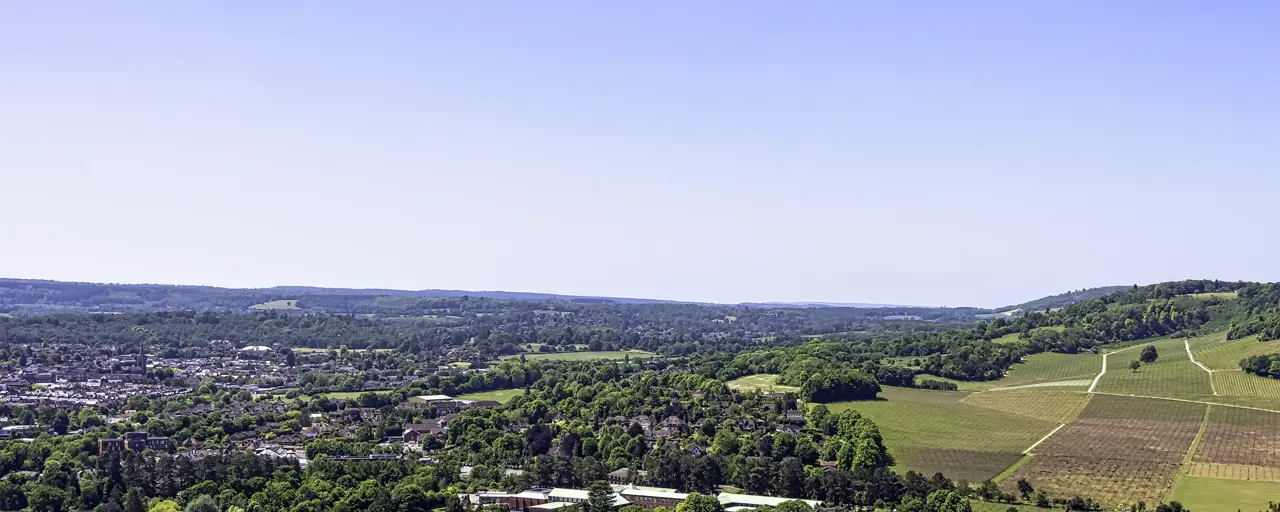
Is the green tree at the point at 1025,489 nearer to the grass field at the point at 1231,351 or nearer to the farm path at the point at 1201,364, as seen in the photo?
the farm path at the point at 1201,364

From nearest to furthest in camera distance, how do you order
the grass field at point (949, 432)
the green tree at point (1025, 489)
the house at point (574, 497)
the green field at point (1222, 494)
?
the green field at point (1222, 494), the green tree at point (1025, 489), the house at point (574, 497), the grass field at point (949, 432)

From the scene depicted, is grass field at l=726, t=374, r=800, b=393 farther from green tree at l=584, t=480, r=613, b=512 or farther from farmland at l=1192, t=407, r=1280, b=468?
green tree at l=584, t=480, r=613, b=512

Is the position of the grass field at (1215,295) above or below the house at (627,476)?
above

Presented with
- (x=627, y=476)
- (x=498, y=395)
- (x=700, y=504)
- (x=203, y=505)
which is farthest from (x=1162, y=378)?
(x=203, y=505)

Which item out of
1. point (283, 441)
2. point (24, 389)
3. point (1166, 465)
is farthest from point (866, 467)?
point (24, 389)

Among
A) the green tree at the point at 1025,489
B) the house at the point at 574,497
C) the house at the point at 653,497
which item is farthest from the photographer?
the house at the point at 653,497

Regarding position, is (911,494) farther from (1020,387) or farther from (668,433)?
(1020,387)

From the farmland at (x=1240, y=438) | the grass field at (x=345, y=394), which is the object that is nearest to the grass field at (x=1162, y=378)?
the farmland at (x=1240, y=438)

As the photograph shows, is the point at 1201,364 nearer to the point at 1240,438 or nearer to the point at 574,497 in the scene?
the point at 1240,438
